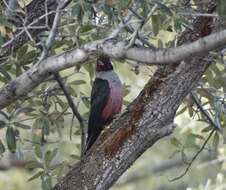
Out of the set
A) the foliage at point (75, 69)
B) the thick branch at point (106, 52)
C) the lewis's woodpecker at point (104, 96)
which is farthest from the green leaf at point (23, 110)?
the lewis's woodpecker at point (104, 96)

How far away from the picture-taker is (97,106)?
17.8 feet

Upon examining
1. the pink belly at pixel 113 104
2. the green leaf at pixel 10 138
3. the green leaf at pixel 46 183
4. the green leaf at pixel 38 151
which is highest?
the green leaf at pixel 10 138

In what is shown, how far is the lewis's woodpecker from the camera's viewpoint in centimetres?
533

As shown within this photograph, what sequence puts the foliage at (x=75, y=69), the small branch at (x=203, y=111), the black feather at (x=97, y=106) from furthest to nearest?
the black feather at (x=97, y=106)
the small branch at (x=203, y=111)
the foliage at (x=75, y=69)

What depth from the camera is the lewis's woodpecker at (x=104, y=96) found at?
5332mm

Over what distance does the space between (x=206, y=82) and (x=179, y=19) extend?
1.51m

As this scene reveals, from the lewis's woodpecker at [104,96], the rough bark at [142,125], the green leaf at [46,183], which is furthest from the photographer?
the lewis's woodpecker at [104,96]

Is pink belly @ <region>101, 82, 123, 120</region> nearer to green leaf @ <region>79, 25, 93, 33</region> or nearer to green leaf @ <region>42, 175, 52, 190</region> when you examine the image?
green leaf @ <region>42, 175, 52, 190</region>

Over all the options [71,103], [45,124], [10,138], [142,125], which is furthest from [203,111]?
[10,138]

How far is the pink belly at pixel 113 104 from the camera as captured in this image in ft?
18.0

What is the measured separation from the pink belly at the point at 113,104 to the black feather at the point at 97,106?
3 cm

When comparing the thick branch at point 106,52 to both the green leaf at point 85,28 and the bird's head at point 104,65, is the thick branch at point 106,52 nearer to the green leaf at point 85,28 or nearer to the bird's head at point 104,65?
the green leaf at point 85,28

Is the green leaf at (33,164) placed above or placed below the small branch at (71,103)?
below

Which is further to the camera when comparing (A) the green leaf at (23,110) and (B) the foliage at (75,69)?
(A) the green leaf at (23,110)
